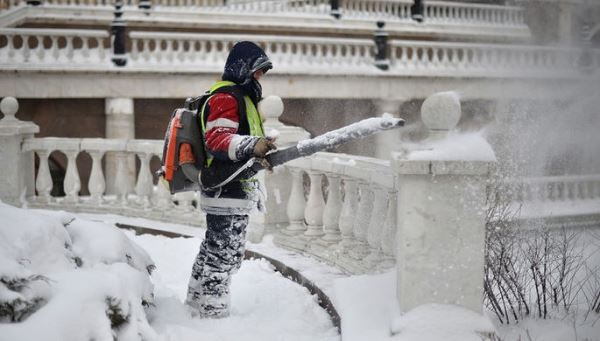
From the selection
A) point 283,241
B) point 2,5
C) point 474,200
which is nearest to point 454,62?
point 2,5

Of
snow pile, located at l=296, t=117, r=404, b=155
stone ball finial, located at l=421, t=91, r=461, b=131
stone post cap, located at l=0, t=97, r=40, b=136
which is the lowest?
stone post cap, located at l=0, t=97, r=40, b=136

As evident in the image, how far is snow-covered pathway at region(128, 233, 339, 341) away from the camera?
4.10 meters

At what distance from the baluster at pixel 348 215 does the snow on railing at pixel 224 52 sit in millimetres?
8376

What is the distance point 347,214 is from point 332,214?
12.9 inches

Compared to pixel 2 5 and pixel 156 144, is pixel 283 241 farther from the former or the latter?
pixel 2 5

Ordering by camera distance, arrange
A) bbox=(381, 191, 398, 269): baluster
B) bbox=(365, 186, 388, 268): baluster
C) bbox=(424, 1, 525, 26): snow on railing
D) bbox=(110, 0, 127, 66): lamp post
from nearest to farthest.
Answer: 1. bbox=(381, 191, 398, 269): baluster
2. bbox=(365, 186, 388, 268): baluster
3. bbox=(110, 0, 127, 66): lamp post
4. bbox=(424, 1, 525, 26): snow on railing

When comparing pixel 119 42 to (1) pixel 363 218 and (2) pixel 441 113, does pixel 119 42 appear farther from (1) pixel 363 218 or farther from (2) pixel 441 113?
(2) pixel 441 113

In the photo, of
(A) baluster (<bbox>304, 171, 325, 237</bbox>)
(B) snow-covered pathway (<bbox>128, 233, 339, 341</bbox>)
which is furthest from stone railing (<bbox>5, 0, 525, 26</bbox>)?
(B) snow-covered pathway (<bbox>128, 233, 339, 341</bbox>)

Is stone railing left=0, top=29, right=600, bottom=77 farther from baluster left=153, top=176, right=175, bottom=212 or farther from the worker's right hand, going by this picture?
the worker's right hand

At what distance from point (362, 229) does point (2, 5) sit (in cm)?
1196

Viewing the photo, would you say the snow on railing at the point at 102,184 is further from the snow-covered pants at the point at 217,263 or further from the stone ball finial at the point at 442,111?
the stone ball finial at the point at 442,111

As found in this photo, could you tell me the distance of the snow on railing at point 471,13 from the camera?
63.8 ft

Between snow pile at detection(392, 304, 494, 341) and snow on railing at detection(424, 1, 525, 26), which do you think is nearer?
snow pile at detection(392, 304, 494, 341)

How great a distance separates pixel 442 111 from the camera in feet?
12.3
